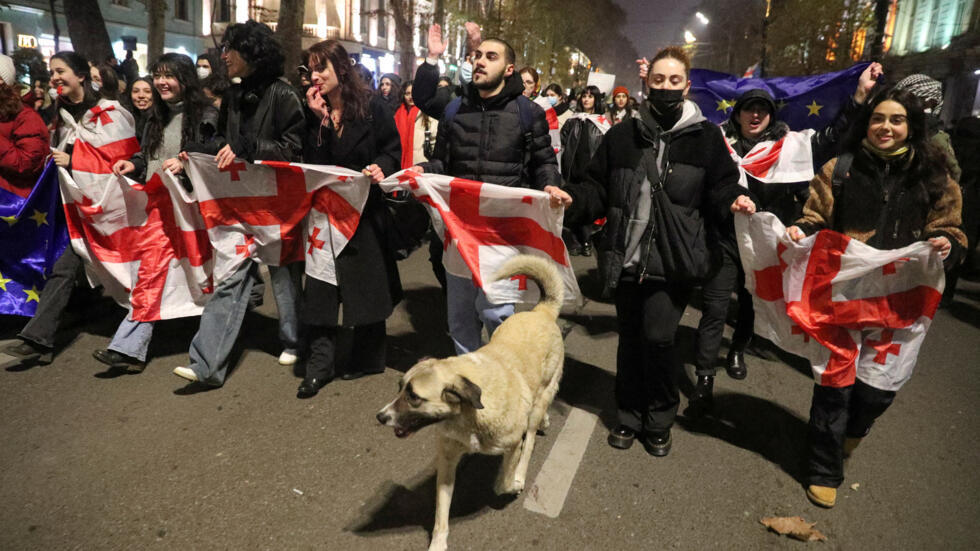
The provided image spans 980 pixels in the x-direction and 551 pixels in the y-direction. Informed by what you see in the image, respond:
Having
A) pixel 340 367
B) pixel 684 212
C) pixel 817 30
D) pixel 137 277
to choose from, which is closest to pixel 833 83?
pixel 684 212

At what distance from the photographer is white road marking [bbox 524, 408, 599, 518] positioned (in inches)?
123

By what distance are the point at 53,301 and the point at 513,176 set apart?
367 centimetres

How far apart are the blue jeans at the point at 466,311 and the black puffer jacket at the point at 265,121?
1.48 m

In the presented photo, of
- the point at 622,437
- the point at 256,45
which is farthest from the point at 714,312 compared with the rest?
the point at 256,45

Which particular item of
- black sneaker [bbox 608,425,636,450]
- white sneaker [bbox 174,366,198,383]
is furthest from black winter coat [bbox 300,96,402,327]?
black sneaker [bbox 608,425,636,450]

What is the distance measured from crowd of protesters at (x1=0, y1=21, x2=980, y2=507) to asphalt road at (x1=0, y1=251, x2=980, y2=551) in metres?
0.24

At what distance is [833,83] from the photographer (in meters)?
6.64

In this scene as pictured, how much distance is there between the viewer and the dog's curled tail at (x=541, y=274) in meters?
3.37

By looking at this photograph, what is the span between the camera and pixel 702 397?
13.8 feet

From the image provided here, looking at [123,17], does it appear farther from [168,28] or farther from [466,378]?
[466,378]

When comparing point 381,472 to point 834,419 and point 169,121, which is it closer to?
point 834,419

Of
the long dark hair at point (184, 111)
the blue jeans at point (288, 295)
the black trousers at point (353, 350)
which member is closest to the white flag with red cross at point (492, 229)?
the black trousers at point (353, 350)

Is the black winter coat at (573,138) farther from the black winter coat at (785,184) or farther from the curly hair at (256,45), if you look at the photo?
the curly hair at (256,45)

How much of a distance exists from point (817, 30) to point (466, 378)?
1110 inches
